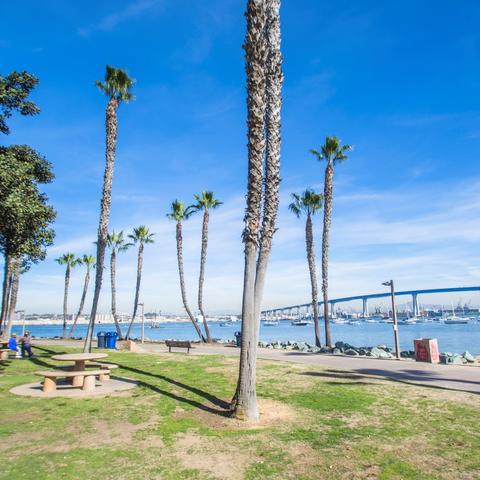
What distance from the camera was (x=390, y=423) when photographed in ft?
27.3

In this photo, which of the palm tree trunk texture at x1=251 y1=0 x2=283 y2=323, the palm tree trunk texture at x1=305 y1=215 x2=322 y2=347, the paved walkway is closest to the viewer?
the palm tree trunk texture at x1=251 y1=0 x2=283 y2=323

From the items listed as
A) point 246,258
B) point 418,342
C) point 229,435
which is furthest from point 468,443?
A: point 418,342

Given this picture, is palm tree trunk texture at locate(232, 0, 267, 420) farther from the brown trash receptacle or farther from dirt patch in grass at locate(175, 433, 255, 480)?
the brown trash receptacle

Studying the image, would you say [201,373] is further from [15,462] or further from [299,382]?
[15,462]

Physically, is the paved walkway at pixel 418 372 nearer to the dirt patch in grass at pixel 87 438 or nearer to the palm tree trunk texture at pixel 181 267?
the dirt patch in grass at pixel 87 438

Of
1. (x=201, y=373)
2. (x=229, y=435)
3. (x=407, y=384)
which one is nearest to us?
(x=229, y=435)

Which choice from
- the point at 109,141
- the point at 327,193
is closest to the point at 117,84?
the point at 109,141

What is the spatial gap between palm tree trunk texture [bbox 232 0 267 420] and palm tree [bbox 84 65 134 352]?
45.5ft

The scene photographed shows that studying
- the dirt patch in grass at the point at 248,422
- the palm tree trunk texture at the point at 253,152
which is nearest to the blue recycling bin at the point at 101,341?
the dirt patch in grass at the point at 248,422

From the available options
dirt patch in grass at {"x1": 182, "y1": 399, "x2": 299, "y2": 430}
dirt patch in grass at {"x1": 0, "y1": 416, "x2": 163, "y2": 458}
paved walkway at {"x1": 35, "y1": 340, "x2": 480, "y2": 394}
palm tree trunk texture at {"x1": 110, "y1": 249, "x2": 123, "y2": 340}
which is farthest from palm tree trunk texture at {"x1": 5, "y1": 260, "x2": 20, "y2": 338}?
dirt patch in grass at {"x1": 182, "y1": 399, "x2": 299, "y2": 430}

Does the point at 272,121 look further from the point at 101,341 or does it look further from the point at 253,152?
the point at 101,341

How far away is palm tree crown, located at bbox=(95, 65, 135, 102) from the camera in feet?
73.7

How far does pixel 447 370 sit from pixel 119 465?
14.1 metres

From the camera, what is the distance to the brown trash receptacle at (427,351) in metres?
18.5
